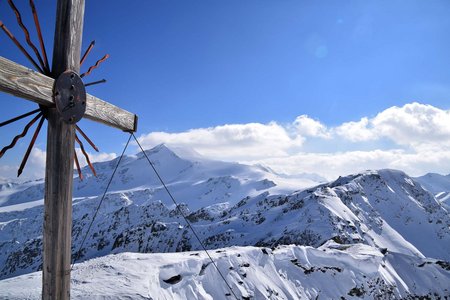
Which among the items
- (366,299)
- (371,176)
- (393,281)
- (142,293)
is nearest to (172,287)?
(142,293)

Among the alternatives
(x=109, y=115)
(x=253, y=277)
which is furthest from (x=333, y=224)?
(x=109, y=115)

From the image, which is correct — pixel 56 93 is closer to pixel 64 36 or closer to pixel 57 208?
pixel 64 36

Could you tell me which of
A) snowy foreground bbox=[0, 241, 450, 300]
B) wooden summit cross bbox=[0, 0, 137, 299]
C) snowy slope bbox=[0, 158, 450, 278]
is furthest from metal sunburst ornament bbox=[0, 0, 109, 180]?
snowy slope bbox=[0, 158, 450, 278]

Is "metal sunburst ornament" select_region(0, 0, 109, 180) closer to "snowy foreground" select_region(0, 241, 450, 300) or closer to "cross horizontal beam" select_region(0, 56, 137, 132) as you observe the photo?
"cross horizontal beam" select_region(0, 56, 137, 132)

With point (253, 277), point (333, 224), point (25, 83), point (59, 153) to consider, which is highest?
point (25, 83)

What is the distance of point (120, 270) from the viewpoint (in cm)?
1285

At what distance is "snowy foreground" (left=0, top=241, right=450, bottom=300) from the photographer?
11281 mm

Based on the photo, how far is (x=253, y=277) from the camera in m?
16.7

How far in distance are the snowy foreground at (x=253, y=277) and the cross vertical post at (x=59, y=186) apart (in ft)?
27.1

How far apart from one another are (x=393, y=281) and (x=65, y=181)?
30.5 m

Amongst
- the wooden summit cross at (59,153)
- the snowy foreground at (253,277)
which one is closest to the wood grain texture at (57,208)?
the wooden summit cross at (59,153)

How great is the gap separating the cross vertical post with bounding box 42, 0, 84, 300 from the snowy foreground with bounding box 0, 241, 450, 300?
27.1 ft

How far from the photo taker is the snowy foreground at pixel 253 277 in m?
11.3

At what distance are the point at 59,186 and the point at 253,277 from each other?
15546mm
